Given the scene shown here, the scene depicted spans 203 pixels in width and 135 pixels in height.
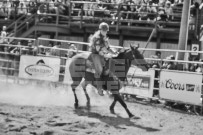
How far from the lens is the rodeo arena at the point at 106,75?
9.34 metres

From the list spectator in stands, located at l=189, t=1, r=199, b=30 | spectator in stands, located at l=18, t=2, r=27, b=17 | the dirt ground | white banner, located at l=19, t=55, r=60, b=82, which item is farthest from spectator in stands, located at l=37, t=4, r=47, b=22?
the dirt ground

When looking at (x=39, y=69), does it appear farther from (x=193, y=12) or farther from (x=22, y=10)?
(x=22, y=10)

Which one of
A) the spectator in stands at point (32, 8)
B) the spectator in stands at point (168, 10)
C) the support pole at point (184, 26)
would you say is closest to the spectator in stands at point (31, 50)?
the spectator in stands at point (32, 8)

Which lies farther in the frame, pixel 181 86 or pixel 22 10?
pixel 22 10

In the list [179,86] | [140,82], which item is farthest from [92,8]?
[179,86]

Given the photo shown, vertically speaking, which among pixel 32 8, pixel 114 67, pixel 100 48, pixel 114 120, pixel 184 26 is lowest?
pixel 114 120

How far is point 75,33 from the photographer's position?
2148 cm

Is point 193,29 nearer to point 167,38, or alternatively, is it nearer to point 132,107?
point 167,38

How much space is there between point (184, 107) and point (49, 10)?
36.2ft

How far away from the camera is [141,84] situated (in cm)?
1277

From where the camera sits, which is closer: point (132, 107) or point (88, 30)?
point (132, 107)

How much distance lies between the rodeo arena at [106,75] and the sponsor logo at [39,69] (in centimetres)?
3

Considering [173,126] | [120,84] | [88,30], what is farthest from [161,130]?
[88,30]

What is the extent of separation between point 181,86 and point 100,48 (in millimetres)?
2926
